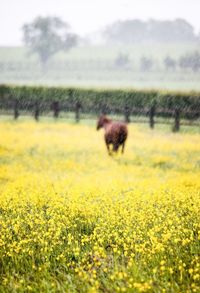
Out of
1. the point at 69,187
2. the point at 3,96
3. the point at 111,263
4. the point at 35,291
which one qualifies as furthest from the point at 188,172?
the point at 3,96

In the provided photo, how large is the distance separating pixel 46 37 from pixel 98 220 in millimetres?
103019

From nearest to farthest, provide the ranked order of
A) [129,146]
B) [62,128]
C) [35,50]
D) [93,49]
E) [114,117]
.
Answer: [129,146] < [62,128] < [114,117] < [35,50] < [93,49]

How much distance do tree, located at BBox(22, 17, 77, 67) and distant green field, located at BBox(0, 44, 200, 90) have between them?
312 cm

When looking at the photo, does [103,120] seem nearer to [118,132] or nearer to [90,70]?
[118,132]

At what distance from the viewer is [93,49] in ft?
409

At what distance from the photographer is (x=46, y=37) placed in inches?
4134

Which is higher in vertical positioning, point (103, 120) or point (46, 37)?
point (46, 37)

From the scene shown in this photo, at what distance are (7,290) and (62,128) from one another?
22932 millimetres

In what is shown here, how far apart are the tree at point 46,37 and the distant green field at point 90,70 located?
3.12 meters

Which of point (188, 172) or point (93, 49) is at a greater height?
point (93, 49)

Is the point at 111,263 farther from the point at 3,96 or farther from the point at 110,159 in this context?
the point at 3,96

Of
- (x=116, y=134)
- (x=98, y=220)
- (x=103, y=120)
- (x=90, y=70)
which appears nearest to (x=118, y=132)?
(x=116, y=134)

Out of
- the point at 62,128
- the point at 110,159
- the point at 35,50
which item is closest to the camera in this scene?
the point at 110,159

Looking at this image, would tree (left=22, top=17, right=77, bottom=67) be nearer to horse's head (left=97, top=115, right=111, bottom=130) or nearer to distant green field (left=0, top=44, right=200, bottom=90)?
distant green field (left=0, top=44, right=200, bottom=90)
